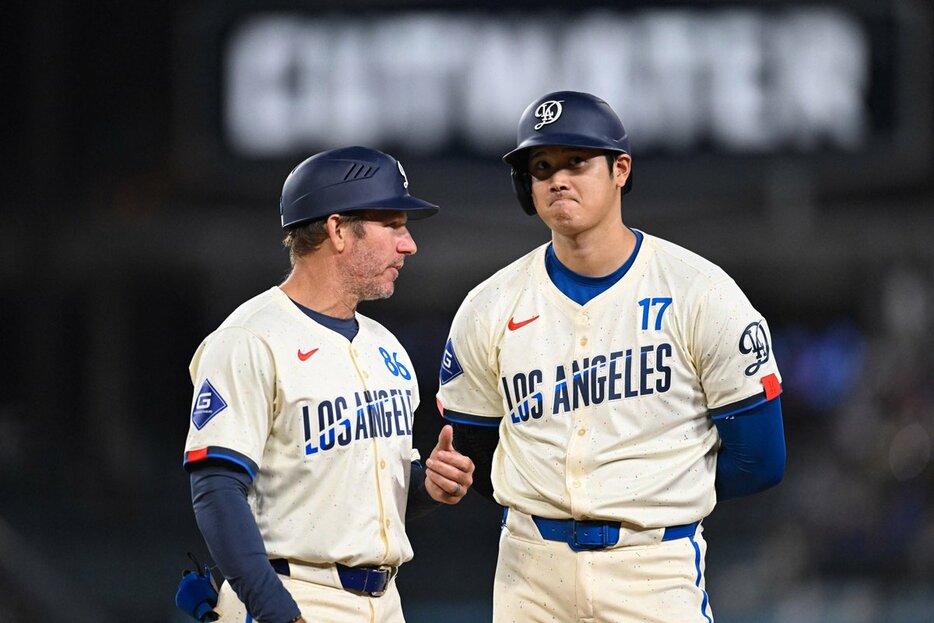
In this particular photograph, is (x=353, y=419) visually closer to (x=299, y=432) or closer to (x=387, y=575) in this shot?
(x=299, y=432)

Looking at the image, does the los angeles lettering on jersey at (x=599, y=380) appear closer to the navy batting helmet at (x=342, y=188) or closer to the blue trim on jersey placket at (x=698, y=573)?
the blue trim on jersey placket at (x=698, y=573)

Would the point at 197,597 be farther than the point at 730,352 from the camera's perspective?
No

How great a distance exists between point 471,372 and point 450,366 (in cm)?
7

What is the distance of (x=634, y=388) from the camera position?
2695 mm

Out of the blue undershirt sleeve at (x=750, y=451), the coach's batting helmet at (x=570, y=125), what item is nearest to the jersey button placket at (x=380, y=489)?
the coach's batting helmet at (x=570, y=125)

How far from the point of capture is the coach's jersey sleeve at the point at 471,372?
287cm

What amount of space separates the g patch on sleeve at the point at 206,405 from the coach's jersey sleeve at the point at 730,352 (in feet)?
3.10

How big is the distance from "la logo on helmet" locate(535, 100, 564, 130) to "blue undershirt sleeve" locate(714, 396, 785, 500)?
0.70m

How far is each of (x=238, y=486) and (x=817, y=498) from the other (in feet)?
23.5

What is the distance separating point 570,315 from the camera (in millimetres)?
2775

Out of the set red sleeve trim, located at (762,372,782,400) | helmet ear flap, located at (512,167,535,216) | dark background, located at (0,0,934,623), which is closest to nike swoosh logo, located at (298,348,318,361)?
helmet ear flap, located at (512,167,535,216)

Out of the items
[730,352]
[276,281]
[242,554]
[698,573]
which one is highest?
[730,352]

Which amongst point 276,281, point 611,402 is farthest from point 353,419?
point 276,281

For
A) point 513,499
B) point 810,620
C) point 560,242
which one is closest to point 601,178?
point 560,242
